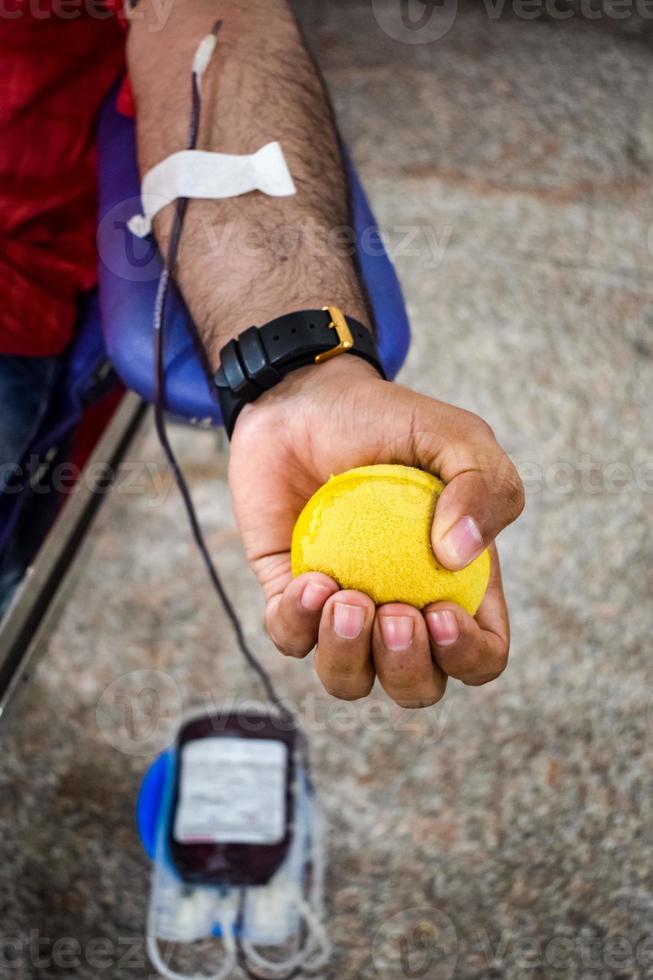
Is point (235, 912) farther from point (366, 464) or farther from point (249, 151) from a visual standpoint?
point (249, 151)

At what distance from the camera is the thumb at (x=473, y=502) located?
675 mm

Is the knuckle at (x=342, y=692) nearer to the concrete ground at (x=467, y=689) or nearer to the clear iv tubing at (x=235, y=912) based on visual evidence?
the clear iv tubing at (x=235, y=912)

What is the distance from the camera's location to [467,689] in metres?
1.47

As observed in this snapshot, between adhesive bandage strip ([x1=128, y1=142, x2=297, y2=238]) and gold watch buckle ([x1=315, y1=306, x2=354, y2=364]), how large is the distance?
21cm

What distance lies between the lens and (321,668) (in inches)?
30.2

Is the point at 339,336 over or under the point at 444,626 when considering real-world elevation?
over

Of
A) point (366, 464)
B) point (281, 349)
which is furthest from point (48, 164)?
point (366, 464)

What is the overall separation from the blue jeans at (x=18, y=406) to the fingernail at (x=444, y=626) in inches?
26.5

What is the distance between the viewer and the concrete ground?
1.30m

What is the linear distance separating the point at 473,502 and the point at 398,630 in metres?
0.14

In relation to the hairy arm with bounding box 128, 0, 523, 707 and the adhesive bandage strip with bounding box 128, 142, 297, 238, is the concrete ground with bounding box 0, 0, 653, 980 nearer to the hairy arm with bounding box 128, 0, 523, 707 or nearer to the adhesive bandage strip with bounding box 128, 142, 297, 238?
the hairy arm with bounding box 128, 0, 523, 707

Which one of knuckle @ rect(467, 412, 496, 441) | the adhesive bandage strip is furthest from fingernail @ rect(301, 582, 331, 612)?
the adhesive bandage strip

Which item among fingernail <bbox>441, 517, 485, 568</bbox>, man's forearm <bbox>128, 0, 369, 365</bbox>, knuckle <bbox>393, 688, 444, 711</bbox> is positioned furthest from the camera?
man's forearm <bbox>128, 0, 369, 365</bbox>

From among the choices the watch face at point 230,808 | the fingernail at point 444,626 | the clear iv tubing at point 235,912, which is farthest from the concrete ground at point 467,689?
the fingernail at point 444,626
